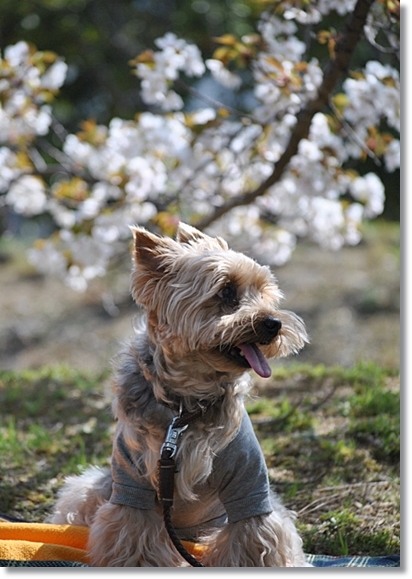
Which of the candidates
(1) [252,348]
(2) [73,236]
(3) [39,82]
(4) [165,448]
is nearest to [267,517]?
(4) [165,448]

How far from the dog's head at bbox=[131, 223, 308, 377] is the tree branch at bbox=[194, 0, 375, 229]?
1.68 meters

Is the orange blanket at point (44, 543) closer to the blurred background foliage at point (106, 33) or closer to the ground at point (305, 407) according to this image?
the ground at point (305, 407)

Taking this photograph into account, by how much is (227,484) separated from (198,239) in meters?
0.86

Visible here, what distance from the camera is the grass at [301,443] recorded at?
10.5 ft

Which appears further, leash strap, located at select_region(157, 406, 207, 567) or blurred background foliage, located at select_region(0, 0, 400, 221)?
blurred background foliage, located at select_region(0, 0, 400, 221)

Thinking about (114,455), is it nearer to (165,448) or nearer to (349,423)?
(165,448)

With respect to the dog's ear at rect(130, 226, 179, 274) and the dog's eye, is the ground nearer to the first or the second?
the dog's ear at rect(130, 226, 179, 274)

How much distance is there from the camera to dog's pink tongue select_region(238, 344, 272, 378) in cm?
243

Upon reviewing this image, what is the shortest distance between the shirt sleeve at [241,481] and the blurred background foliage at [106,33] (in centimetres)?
402

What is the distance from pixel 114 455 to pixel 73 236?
2.52 meters

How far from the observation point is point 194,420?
262cm

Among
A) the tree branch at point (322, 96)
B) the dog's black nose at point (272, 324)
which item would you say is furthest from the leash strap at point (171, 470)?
the tree branch at point (322, 96)

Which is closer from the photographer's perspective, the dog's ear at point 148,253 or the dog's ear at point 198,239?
the dog's ear at point 148,253

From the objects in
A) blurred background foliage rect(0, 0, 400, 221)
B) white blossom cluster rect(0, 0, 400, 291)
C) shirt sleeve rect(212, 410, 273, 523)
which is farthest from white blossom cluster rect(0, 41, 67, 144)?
shirt sleeve rect(212, 410, 273, 523)
